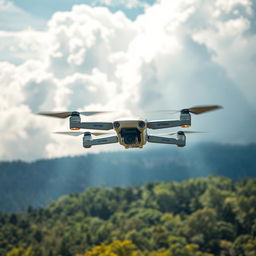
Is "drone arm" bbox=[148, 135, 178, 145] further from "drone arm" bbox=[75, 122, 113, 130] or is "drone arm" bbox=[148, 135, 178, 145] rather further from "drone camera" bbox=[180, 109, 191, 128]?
"drone arm" bbox=[75, 122, 113, 130]

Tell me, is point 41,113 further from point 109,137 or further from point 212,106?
point 212,106

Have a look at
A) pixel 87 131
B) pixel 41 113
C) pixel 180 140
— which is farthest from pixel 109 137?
pixel 41 113

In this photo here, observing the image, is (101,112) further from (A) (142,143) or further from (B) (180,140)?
(B) (180,140)

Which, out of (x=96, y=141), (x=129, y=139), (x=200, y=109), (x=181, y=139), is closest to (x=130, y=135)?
(x=129, y=139)

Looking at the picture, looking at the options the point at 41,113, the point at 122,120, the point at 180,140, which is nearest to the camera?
the point at 41,113

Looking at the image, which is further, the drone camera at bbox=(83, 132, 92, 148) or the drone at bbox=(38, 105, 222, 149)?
the drone camera at bbox=(83, 132, 92, 148)

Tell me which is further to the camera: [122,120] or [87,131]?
[87,131]

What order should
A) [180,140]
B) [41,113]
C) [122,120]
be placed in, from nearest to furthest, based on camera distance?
[41,113]
[122,120]
[180,140]

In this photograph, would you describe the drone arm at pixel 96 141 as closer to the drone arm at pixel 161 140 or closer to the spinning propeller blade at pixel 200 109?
the drone arm at pixel 161 140

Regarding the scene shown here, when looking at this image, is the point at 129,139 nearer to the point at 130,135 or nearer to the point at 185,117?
the point at 130,135

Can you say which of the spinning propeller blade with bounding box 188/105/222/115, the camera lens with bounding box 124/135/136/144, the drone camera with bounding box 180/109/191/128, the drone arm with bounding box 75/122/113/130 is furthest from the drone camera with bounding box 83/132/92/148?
the spinning propeller blade with bounding box 188/105/222/115
